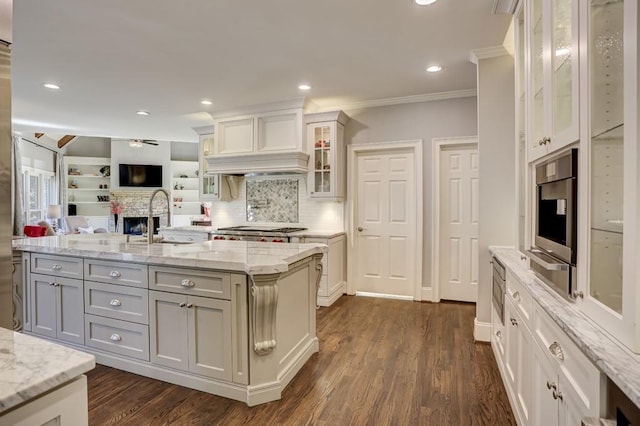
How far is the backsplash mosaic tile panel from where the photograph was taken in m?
5.03

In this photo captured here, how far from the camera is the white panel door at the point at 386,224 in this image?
14.7 ft

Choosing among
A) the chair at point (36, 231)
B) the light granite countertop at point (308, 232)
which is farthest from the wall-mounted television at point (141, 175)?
the light granite countertop at point (308, 232)

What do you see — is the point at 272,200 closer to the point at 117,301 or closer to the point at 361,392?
the point at 117,301

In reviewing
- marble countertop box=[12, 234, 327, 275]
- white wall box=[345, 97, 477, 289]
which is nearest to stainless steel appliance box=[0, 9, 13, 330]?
marble countertop box=[12, 234, 327, 275]

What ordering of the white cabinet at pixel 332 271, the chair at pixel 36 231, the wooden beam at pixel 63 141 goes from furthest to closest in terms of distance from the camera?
1. the wooden beam at pixel 63 141
2. the chair at pixel 36 231
3. the white cabinet at pixel 332 271

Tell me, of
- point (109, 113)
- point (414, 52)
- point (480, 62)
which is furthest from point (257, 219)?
point (480, 62)

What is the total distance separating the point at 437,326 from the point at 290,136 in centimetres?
286

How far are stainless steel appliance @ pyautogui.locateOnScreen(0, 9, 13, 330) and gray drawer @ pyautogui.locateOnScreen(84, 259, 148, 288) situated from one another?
1287 mm

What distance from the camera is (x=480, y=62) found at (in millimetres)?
3127

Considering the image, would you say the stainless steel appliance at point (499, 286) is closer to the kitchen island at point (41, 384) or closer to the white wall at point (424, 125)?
the white wall at point (424, 125)

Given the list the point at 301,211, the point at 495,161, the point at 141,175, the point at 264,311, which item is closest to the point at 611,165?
the point at 264,311

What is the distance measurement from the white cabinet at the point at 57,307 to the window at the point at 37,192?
615 cm

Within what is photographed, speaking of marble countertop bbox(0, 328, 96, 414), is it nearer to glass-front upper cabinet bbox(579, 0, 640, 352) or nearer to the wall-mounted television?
glass-front upper cabinet bbox(579, 0, 640, 352)

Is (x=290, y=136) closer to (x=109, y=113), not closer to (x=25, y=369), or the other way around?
(x=109, y=113)
